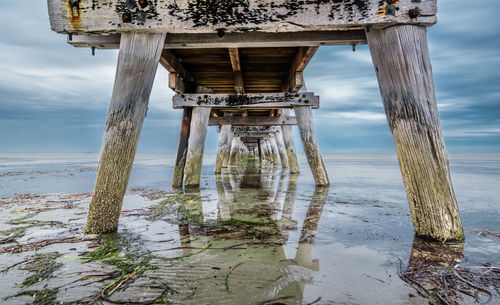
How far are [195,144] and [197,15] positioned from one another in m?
3.89

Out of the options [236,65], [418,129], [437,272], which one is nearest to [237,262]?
[437,272]

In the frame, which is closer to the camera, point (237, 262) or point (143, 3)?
point (237, 262)

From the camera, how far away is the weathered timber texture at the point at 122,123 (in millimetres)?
2568

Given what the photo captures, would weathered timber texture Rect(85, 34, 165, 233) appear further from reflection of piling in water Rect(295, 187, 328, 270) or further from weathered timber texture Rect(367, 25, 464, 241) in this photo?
weathered timber texture Rect(367, 25, 464, 241)

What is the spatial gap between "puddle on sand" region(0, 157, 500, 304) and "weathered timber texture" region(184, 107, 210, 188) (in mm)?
3025

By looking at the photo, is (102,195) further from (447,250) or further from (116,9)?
(447,250)

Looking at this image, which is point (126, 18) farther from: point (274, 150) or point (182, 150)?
point (274, 150)

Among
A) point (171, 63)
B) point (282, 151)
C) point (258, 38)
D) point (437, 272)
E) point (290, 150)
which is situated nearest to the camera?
point (437, 272)

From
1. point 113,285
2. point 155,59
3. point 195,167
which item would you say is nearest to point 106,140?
point 155,59

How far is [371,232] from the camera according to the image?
2.62 meters

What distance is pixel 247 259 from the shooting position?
75.0 inches

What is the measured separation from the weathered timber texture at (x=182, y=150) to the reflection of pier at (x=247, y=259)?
120 inches

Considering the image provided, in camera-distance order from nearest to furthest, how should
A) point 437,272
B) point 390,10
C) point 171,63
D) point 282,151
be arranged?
point 437,272 → point 390,10 → point 171,63 → point 282,151

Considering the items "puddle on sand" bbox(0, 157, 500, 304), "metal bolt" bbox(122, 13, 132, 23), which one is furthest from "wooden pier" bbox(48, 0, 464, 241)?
"puddle on sand" bbox(0, 157, 500, 304)
